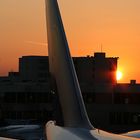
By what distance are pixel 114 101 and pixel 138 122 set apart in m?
4.31

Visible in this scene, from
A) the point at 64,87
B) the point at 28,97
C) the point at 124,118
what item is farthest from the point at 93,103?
the point at 64,87

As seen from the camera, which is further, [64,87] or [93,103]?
[93,103]

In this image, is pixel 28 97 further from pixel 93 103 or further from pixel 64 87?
pixel 64 87

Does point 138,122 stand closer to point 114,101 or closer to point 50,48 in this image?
point 114,101

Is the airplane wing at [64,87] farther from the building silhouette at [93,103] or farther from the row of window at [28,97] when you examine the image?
the row of window at [28,97]

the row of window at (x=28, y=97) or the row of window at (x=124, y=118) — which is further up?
the row of window at (x=28, y=97)

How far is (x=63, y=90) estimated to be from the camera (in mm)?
15000

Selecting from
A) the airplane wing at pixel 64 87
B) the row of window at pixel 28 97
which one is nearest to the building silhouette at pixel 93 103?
the row of window at pixel 28 97

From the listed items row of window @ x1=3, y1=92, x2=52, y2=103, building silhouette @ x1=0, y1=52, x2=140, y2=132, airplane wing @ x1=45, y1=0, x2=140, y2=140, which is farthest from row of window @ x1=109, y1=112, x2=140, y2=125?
airplane wing @ x1=45, y1=0, x2=140, y2=140

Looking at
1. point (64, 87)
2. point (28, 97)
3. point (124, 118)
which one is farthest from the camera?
point (28, 97)

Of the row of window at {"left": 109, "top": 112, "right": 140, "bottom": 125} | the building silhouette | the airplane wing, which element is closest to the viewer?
the airplane wing

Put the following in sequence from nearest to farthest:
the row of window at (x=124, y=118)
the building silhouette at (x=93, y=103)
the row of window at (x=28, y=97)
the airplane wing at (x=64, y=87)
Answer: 1. the airplane wing at (x=64, y=87)
2. the row of window at (x=124, y=118)
3. the building silhouette at (x=93, y=103)
4. the row of window at (x=28, y=97)

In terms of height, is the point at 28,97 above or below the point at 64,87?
above

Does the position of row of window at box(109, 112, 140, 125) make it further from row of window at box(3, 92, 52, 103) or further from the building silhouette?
row of window at box(3, 92, 52, 103)
